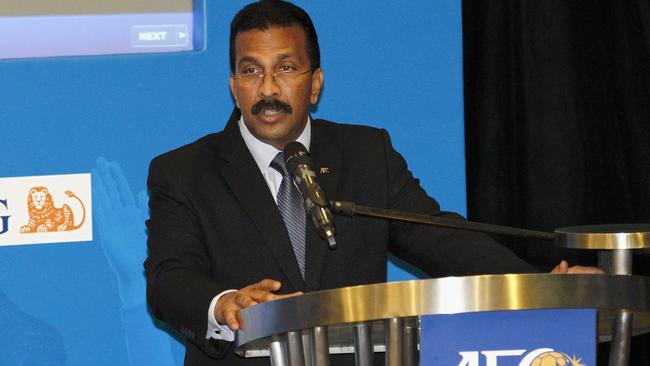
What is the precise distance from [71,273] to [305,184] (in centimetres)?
167

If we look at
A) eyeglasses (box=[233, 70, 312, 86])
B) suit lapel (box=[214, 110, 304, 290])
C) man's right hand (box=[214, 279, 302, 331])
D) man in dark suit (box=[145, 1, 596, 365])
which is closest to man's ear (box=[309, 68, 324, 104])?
man in dark suit (box=[145, 1, 596, 365])

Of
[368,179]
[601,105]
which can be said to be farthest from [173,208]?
[601,105]

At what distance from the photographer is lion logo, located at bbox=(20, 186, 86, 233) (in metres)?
3.49

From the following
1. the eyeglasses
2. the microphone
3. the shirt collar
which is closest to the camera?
the microphone

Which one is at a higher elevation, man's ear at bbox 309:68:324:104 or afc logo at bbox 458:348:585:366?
man's ear at bbox 309:68:324:104

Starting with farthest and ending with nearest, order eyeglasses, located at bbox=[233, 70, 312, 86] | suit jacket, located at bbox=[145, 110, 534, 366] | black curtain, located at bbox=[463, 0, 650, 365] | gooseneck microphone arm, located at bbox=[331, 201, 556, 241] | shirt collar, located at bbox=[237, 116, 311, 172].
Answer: black curtain, located at bbox=[463, 0, 650, 365] < shirt collar, located at bbox=[237, 116, 311, 172] < eyeglasses, located at bbox=[233, 70, 312, 86] < suit jacket, located at bbox=[145, 110, 534, 366] < gooseneck microphone arm, located at bbox=[331, 201, 556, 241]

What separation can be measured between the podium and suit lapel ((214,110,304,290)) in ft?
3.38

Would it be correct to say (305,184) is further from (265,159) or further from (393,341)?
(265,159)

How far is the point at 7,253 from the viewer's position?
3482 mm

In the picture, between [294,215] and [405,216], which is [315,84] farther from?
[405,216]

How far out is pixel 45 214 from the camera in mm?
3506

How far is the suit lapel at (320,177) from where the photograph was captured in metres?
2.96

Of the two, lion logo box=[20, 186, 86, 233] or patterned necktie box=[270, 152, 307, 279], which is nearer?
patterned necktie box=[270, 152, 307, 279]

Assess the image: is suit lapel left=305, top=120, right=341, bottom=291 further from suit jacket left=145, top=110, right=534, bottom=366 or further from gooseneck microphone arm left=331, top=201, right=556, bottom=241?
gooseneck microphone arm left=331, top=201, right=556, bottom=241
